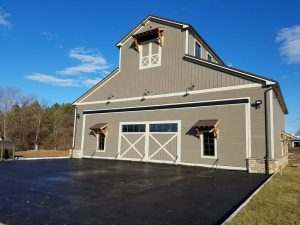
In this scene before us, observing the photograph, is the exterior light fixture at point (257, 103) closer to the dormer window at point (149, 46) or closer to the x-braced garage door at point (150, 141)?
the x-braced garage door at point (150, 141)

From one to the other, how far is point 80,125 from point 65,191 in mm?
13497

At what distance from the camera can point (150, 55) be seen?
54.7 ft

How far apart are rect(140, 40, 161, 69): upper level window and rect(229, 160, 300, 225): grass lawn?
35.7 ft

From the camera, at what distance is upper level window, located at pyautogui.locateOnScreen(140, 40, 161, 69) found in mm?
16344

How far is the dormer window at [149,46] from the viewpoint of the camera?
1623 centimetres

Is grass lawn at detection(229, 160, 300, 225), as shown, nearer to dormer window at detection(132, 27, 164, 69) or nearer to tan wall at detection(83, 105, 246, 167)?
tan wall at detection(83, 105, 246, 167)

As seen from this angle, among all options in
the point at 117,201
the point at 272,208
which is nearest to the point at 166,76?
the point at 117,201

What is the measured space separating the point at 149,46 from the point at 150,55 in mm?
684

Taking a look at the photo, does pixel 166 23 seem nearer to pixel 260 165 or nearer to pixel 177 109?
pixel 177 109

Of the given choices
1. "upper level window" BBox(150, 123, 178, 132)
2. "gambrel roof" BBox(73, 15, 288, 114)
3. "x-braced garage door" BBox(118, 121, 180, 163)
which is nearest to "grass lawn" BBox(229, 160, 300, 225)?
"gambrel roof" BBox(73, 15, 288, 114)

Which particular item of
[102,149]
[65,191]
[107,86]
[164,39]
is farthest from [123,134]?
[65,191]

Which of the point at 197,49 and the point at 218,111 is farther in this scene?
the point at 197,49

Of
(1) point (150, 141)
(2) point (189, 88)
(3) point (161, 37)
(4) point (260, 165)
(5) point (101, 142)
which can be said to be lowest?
(4) point (260, 165)

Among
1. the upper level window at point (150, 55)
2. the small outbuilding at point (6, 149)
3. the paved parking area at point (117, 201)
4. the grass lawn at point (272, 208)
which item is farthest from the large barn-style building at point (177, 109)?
the grass lawn at point (272, 208)
